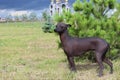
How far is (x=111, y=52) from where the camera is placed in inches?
356

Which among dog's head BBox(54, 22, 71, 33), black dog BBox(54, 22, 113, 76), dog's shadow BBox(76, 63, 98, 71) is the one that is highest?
dog's head BBox(54, 22, 71, 33)

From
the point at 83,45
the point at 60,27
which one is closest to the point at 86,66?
the point at 83,45

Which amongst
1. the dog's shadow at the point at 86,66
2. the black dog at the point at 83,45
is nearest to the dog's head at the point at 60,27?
the black dog at the point at 83,45

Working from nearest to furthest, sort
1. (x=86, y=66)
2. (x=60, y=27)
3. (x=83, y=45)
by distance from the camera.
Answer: (x=60, y=27) → (x=83, y=45) → (x=86, y=66)

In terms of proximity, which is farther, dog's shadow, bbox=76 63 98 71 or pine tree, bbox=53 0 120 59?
pine tree, bbox=53 0 120 59

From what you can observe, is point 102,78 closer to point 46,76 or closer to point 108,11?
point 46,76

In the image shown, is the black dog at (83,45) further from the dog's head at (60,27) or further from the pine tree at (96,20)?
the pine tree at (96,20)

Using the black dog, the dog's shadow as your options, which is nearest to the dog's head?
the black dog

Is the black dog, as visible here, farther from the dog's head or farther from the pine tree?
the pine tree

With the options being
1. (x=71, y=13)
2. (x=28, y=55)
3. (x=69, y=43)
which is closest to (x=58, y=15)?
(x=71, y=13)

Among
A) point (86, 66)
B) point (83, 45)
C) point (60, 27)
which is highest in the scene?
point (60, 27)

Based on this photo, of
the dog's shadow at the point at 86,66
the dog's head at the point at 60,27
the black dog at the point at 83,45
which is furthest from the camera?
the dog's shadow at the point at 86,66

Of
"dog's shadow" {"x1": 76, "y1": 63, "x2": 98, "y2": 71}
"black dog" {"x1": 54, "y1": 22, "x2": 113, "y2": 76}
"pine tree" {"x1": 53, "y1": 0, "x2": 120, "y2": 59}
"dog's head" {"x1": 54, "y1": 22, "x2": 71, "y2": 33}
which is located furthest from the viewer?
"pine tree" {"x1": 53, "y1": 0, "x2": 120, "y2": 59}

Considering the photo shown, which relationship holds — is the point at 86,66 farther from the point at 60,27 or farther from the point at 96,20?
the point at 60,27
